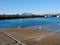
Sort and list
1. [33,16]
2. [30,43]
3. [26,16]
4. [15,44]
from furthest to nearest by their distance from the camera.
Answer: [33,16] → [26,16] → [30,43] → [15,44]

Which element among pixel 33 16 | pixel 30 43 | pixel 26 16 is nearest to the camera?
pixel 30 43

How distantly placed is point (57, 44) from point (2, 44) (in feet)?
15.1

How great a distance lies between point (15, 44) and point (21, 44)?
50 cm

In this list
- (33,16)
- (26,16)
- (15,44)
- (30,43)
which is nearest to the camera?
(15,44)

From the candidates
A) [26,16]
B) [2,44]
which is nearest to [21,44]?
[2,44]

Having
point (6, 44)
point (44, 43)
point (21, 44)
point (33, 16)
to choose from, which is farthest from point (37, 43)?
point (33, 16)

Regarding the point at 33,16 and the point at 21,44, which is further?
the point at 33,16

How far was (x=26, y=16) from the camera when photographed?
16300cm

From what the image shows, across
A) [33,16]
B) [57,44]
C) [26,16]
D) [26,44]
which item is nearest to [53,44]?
[57,44]

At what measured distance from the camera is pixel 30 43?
13953mm

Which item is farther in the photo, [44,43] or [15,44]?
[44,43]

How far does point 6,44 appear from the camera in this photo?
13219mm

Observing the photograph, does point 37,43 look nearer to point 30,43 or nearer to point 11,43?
point 30,43

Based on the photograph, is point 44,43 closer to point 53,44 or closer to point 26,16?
point 53,44
